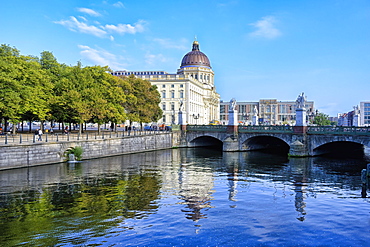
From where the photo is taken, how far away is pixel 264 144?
63.8 metres

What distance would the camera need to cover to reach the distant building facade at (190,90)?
114 metres

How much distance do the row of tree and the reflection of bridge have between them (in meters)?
14.0

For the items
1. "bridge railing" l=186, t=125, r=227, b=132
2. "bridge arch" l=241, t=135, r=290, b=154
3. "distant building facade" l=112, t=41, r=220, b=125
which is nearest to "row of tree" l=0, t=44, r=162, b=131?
"bridge railing" l=186, t=125, r=227, b=132

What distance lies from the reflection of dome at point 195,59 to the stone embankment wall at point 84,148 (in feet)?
298

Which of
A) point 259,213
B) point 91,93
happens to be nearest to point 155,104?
point 91,93

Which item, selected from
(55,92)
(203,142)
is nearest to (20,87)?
(55,92)

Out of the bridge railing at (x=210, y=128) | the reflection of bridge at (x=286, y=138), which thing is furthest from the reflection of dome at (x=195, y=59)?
the bridge railing at (x=210, y=128)

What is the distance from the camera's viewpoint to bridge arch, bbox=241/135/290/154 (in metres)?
58.3

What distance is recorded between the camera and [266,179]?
30656 mm

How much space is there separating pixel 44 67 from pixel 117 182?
126 ft

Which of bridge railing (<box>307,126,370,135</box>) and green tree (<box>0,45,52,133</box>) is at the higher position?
green tree (<box>0,45,52,133</box>)

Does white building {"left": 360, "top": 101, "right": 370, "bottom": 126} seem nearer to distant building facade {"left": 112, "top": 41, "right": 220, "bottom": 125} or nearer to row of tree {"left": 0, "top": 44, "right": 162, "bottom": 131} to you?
distant building facade {"left": 112, "top": 41, "right": 220, "bottom": 125}

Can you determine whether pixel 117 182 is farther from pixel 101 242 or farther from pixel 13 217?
pixel 101 242

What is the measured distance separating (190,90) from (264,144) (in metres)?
57.9
